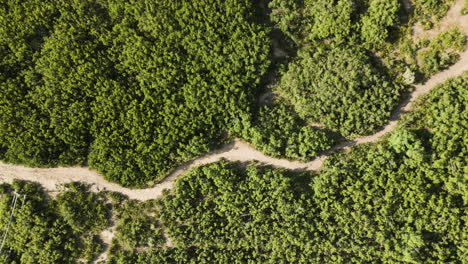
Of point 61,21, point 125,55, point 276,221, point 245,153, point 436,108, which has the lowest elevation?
point 276,221

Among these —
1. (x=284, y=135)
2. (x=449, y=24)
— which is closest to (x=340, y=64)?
(x=284, y=135)

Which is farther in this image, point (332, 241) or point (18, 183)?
point (18, 183)

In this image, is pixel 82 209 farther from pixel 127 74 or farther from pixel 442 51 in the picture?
pixel 442 51

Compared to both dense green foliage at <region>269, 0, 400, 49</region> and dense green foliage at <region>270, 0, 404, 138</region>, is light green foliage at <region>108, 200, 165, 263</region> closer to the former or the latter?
dense green foliage at <region>270, 0, 404, 138</region>

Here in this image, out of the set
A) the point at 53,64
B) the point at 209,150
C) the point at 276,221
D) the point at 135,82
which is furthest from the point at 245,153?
the point at 53,64

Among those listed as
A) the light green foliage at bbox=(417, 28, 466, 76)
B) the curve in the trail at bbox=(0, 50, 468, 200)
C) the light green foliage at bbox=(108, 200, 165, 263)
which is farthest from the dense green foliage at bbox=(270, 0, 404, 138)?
the light green foliage at bbox=(108, 200, 165, 263)

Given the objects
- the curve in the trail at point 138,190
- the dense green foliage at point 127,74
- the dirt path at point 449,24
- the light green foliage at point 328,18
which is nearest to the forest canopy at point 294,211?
the curve in the trail at point 138,190

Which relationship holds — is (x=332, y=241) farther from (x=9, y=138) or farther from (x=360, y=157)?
(x=9, y=138)
